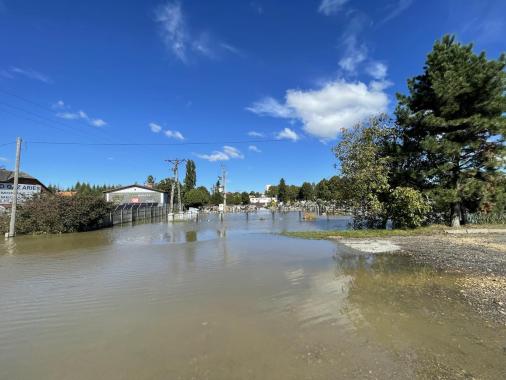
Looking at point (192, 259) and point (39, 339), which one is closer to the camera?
point (39, 339)

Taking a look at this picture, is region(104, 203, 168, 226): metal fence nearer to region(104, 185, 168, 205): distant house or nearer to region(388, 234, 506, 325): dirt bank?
region(104, 185, 168, 205): distant house

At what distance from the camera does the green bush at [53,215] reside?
72.4 ft

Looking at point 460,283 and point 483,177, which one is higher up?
point 483,177

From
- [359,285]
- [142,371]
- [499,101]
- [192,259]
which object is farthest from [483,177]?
[142,371]

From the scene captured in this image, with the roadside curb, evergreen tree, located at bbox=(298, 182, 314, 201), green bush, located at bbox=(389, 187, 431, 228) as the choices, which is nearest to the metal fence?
green bush, located at bbox=(389, 187, 431, 228)

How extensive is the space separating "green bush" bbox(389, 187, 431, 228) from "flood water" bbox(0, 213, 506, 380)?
32.8 feet

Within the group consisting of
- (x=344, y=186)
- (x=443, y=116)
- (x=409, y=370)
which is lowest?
(x=409, y=370)

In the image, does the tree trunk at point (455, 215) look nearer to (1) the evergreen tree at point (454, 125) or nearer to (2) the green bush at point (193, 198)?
(1) the evergreen tree at point (454, 125)

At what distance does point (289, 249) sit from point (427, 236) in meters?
8.71

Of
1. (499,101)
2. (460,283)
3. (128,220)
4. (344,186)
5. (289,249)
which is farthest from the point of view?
(128,220)

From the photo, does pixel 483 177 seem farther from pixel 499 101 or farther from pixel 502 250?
pixel 502 250

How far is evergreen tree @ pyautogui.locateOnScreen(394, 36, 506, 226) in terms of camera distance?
1828 centimetres

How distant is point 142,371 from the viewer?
13.0 ft

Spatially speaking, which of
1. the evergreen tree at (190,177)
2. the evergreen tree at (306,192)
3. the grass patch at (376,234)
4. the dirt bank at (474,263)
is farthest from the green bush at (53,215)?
the evergreen tree at (306,192)
